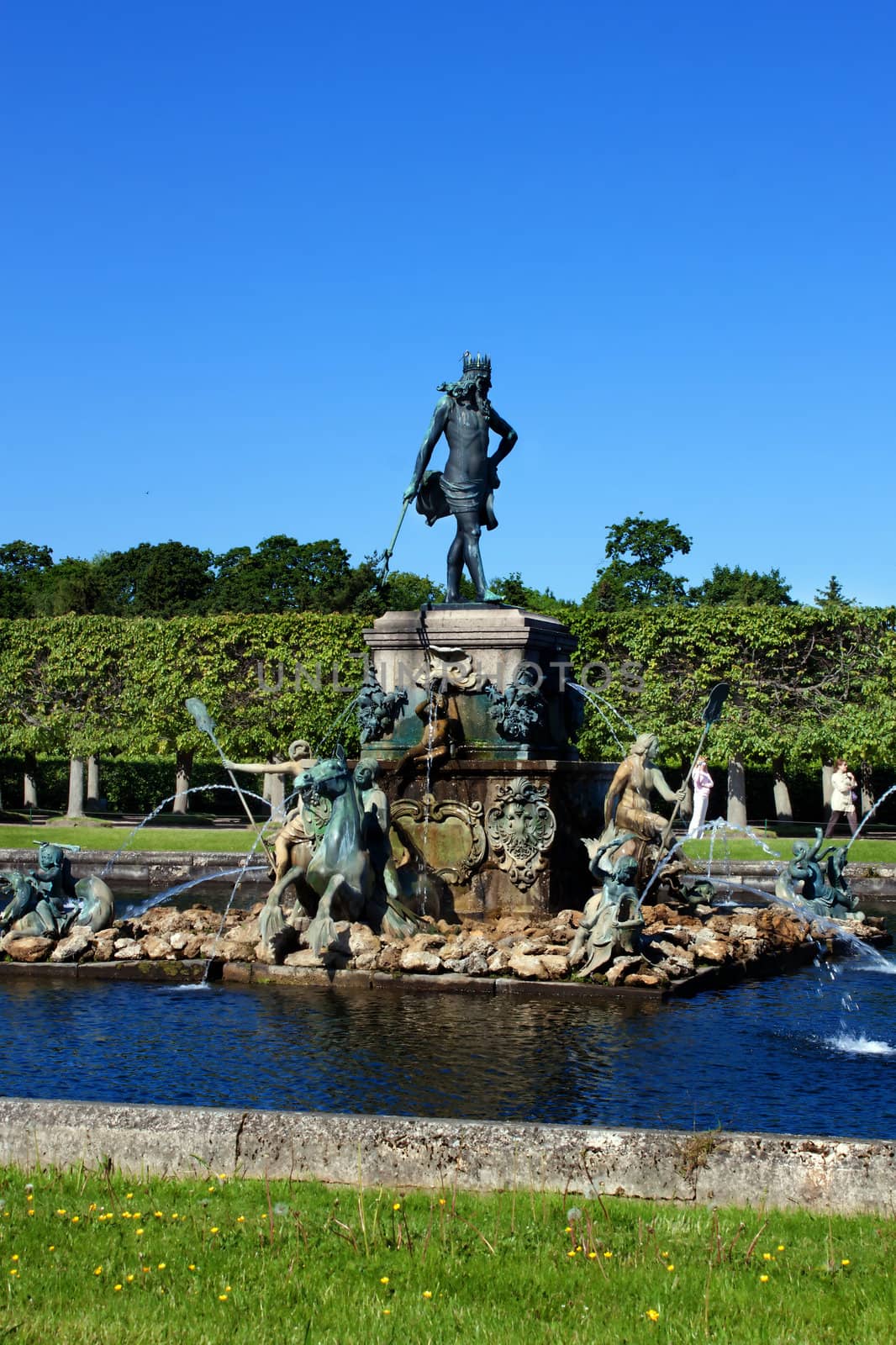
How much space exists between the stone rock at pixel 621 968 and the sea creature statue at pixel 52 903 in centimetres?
481

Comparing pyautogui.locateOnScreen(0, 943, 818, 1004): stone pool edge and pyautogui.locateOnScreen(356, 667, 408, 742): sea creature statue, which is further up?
pyautogui.locateOnScreen(356, 667, 408, 742): sea creature statue

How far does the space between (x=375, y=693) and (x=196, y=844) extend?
36.8ft

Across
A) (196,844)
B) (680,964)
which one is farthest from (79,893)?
(196,844)

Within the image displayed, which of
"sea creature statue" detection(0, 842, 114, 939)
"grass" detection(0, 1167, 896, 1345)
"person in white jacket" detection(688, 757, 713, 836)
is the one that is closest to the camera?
"grass" detection(0, 1167, 896, 1345)

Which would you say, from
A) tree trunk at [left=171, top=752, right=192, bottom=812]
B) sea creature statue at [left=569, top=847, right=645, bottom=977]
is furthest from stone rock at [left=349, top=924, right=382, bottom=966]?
tree trunk at [left=171, top=752, right=192, bottom=812]

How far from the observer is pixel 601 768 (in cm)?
1563

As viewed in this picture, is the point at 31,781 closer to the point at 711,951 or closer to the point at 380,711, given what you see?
the point at 380,711

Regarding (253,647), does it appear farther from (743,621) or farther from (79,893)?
(79,893)

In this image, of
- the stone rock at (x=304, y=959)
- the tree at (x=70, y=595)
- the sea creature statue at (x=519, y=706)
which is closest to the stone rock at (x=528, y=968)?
the stone rock at (x=304, y=959)

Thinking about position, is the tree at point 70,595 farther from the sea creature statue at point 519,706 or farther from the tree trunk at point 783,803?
the sea creature statue at point 519,706

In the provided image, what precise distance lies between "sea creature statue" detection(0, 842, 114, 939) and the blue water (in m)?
0.84

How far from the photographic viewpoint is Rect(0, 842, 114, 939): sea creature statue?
13.1 m

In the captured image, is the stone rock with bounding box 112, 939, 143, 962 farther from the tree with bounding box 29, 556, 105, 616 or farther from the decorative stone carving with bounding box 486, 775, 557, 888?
the tree with bounding box 29, 556, 105, 616

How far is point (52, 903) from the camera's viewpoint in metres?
13.3
